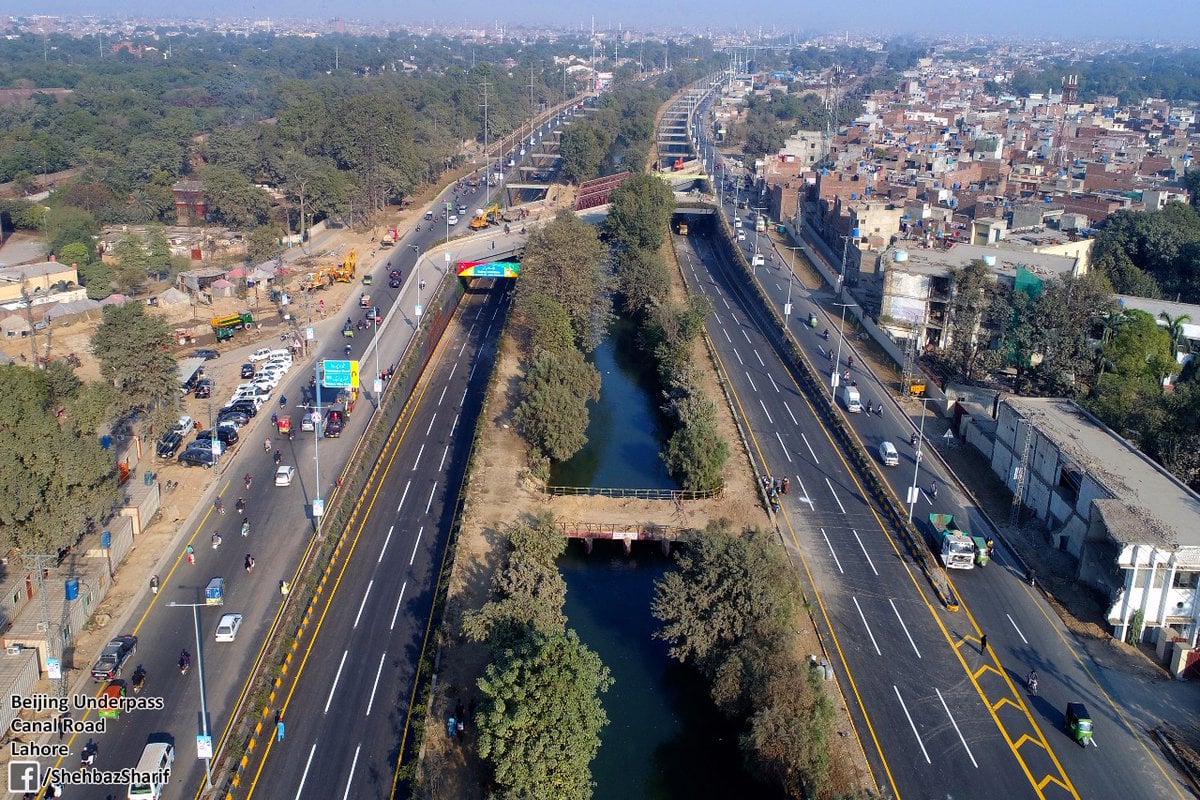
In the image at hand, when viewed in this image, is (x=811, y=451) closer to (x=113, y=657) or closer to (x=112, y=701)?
(x=113, y=657)

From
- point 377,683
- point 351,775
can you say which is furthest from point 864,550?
point 351,775

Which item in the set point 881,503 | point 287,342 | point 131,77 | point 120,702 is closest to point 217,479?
point 120,702

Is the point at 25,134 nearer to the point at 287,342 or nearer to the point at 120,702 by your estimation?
the point at 287,342

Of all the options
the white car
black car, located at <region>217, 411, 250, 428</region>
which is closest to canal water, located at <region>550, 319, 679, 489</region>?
black car, located at <region>217, 411, 250, 428</region>

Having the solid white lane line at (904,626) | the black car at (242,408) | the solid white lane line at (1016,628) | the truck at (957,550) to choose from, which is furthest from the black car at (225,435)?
the solid white lane line at (1016,628)

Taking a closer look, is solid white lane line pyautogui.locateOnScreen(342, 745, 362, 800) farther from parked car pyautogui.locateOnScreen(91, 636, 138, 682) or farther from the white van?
parked car pyautogui.locateOnScreen(91, 636, 138, 682)
